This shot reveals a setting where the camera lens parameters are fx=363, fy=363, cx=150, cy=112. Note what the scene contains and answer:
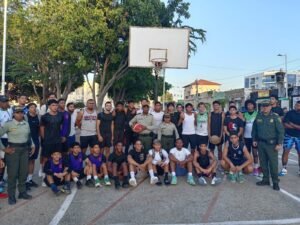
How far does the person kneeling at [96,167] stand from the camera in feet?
25.3

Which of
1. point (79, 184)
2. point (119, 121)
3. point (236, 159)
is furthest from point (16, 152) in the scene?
point (236, 159)

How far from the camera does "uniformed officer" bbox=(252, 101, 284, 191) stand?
25.4 ft

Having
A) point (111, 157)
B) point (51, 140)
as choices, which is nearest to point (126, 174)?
point (111, 157)

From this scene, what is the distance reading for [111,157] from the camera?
26.5 feet

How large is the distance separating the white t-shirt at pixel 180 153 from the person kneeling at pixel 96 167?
64.3 inches

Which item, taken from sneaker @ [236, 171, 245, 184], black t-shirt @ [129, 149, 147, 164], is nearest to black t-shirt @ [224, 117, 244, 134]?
sneaker @ [236, 171, 245, 184]

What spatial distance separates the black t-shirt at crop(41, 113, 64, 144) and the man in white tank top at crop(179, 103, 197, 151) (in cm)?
311

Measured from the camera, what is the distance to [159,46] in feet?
54.4

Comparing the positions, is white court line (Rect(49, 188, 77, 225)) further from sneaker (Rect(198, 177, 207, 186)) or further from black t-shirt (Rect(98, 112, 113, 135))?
sneaker (Rect(198, 177, 207, 186))

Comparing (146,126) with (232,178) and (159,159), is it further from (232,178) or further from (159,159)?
(232,178)

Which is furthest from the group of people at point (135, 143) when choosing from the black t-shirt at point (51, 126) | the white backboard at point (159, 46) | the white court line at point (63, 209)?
the white backboard at point (159, 46)

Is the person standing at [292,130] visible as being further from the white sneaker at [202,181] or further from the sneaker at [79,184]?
the sneaker at [79,184]

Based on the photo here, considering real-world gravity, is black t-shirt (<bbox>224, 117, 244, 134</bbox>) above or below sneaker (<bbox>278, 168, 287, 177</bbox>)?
above

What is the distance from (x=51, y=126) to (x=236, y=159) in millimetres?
4196
